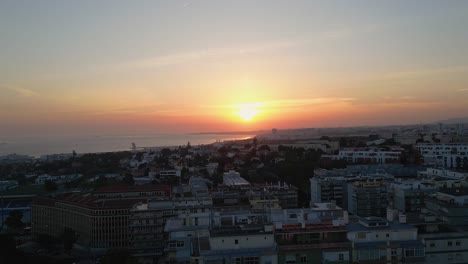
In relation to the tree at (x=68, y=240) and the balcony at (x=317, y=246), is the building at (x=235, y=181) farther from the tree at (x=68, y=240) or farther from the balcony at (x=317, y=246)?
the balcony at (x=317, y=246)

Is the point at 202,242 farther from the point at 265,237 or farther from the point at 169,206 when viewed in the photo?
the point at 169,206

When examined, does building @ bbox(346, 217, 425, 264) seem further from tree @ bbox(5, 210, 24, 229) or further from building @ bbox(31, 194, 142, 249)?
tree @ bbox(5, 210, 24, 229)

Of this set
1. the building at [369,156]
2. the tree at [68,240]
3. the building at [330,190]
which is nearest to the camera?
the tree at [68,240]

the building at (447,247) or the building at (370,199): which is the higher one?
the building at (447,247)

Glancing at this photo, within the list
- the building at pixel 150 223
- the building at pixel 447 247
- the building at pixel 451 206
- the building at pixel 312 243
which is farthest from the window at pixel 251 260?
the building at pixel 150 223

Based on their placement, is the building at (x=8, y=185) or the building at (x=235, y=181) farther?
the building at (x=8, y=185)

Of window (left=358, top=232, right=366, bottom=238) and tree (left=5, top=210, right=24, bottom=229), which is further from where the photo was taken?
tree (left=5, top=210, right=24, bottom=229)

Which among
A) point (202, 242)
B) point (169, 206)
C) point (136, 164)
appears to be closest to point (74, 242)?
point (169, 206)

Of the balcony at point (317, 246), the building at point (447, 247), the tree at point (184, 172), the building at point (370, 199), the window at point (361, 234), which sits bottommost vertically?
the tree at point (184, 172)

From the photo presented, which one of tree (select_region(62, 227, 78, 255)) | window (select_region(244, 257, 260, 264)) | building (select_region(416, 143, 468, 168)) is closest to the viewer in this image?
window (select_region(244, 257, 260, 264))

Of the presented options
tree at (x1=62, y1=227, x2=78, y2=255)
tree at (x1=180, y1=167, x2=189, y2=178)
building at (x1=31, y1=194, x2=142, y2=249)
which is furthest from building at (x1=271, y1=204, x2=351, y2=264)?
tree at (x1=180, y1=167, x2=189, y2=178)

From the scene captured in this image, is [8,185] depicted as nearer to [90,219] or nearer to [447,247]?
[90,219]
